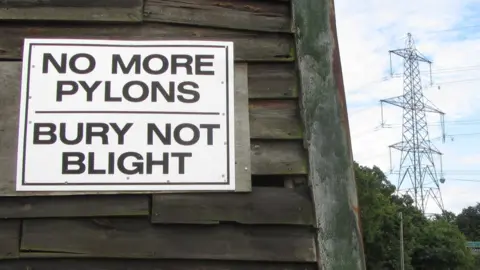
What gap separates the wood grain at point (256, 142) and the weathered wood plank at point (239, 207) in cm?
12

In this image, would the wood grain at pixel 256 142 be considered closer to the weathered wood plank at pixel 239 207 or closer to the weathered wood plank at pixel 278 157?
the weathered wood plank at pixel 278 157

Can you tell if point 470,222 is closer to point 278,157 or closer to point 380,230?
point 380,230

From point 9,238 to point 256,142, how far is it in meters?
1.20

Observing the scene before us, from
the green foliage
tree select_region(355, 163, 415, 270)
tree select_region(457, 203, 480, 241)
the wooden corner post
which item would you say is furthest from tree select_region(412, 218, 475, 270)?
the wooden corner post

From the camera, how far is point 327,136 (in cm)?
269

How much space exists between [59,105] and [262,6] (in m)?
1.11

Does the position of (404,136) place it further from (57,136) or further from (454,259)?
(57,136)

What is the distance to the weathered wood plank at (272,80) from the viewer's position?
277cm

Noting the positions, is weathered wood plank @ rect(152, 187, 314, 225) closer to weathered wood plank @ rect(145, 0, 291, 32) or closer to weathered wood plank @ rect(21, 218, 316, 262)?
weathered wood plank @ rect(21, 218, 316, 262)

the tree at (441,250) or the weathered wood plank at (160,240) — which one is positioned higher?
the weathered wood plank at (160,240)

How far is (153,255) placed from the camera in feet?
8.21

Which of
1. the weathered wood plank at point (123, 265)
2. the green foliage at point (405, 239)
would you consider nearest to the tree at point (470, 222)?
the green foliage at point (405, 239)

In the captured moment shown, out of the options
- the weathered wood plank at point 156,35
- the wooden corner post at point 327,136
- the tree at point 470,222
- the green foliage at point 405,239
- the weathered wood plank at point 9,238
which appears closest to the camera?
the weathered wood plank at point 9,238

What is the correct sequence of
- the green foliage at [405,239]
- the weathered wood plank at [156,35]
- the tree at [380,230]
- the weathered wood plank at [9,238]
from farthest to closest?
the green foliage at [405,239], the tree at [380,230], the weathered wood plank at [156,35], the weathered wood plank at [9,238]
